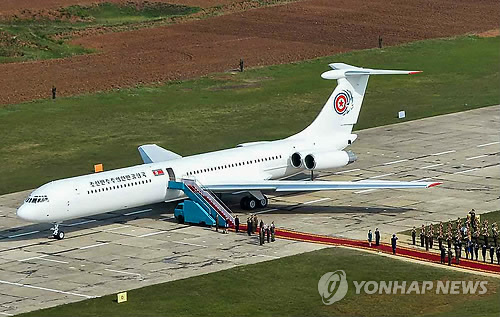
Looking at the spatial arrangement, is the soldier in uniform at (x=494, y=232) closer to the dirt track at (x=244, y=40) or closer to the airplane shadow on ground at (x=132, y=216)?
the airplane shadow on ground at (x=132, y=216)

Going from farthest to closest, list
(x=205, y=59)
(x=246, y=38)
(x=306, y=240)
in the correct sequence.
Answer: (x=246, y=38) < (x=205, y=59) < (x=306, y=240)

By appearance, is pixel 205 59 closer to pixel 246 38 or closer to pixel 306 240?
pixel 246 38

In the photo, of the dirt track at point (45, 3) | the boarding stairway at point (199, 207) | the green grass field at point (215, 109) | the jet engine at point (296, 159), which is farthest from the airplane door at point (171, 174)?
the dirt track at point (45, 3)

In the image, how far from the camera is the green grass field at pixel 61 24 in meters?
130

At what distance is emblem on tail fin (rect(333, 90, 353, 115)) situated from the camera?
86.2 m

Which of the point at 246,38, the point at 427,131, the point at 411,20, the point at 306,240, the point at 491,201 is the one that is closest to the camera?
the point at 306,240

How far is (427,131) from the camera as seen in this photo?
103m

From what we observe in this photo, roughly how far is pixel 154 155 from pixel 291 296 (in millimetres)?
26147

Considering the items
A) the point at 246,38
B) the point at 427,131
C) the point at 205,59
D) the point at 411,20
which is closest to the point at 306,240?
the point at 427,131

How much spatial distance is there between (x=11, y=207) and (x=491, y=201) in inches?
1210

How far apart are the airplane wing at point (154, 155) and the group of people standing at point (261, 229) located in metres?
12.2

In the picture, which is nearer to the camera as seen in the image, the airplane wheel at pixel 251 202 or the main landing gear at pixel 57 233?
the main landing gear at pixel 57 233

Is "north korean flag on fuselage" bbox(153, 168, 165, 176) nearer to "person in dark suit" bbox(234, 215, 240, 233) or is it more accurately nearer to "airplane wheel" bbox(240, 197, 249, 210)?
"person in dark suit" bbox(234, 215, 240, 233)

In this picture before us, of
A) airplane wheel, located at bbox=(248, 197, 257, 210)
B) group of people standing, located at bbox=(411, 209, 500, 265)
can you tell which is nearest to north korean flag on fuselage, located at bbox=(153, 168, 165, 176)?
airplane wheel, located at bbox=(248, 197, 257, 210)
